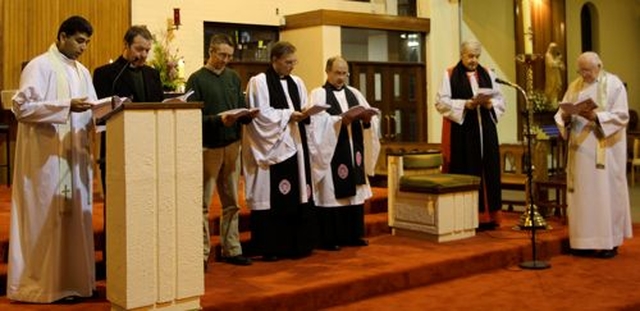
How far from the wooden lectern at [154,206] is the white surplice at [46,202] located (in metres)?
0.41

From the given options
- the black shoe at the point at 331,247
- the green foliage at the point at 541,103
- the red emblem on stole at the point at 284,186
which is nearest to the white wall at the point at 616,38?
the green foliage at the point at 541,103

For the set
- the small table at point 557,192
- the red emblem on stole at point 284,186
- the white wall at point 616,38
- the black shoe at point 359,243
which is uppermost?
the white wall at point 616,38

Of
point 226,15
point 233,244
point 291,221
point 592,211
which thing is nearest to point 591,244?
point 592,211

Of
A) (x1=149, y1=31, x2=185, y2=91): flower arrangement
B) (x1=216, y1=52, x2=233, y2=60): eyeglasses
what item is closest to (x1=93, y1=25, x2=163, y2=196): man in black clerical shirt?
(x1=216, y1=52, x2=233, y2=60): eyeglasses

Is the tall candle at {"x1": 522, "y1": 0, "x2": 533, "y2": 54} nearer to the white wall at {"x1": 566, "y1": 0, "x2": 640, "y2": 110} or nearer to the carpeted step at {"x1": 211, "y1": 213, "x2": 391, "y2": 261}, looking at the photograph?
the carpeted step at {"x1": 211, "y1": 213, "x2": 391, "y2": 261}

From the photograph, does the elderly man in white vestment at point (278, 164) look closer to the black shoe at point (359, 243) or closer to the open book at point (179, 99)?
the black shoe at point (359, 243)

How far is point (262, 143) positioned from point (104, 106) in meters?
1.35

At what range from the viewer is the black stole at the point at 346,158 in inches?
221

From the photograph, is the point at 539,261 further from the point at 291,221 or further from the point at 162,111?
the point at 162,111

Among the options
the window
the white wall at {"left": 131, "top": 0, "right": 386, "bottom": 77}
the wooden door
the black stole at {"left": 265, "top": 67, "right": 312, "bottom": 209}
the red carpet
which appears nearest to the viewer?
the red carpet

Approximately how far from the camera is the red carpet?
439 cm

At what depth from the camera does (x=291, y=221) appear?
5.28 meters

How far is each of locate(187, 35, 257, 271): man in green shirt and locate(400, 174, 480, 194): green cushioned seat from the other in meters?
1.76

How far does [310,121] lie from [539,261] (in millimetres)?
2074
